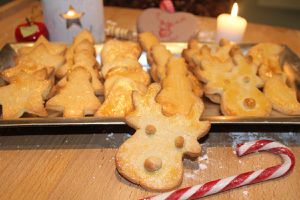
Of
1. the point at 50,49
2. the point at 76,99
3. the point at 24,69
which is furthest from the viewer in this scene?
the point at 50,49

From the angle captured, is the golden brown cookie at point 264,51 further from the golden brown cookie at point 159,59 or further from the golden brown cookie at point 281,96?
the golden brown cookie at point 159,59

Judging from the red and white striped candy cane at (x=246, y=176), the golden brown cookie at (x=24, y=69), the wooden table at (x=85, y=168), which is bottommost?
the wooden table at (x=85, y=168)

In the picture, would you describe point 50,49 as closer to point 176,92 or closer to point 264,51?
point 176,92

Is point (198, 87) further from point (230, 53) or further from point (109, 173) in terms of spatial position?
point (109, 173)

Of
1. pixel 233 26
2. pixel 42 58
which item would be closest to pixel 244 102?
pixel 233 26

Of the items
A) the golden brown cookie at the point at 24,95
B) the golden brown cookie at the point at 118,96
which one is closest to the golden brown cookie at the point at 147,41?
the golden brown cookie at the point at 118,96

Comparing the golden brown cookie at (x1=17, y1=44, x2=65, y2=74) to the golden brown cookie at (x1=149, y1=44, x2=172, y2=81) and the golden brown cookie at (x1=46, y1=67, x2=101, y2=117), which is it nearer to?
the golden brown cookie at (x1=46, y1=67, x2=101, y2=117)

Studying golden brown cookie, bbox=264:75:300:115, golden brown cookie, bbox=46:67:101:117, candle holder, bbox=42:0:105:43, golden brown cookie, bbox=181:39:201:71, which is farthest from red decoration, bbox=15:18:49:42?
golden brown cookie, bbox=264:75:300:115
